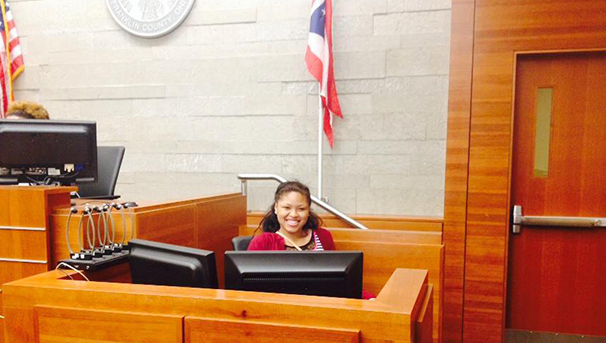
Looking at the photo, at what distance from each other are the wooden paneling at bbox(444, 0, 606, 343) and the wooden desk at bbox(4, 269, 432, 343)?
1749mm

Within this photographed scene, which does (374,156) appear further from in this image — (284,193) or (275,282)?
(275,282)

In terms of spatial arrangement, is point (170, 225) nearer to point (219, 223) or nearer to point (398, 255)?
point (219, 223)

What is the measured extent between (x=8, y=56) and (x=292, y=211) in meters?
3.07

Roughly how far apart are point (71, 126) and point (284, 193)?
3.37 ft

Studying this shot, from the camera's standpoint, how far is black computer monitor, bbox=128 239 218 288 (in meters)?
1.22

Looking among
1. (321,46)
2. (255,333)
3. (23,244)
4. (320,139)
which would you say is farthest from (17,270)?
(321,46)

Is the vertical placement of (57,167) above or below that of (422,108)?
below

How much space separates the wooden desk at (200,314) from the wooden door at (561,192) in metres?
1.97

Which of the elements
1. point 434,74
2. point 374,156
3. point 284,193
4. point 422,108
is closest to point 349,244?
point 284,193

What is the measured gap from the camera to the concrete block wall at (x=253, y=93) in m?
3.05

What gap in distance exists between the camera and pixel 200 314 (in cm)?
115

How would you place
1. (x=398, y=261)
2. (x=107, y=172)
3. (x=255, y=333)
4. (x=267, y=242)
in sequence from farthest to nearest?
(x=107, y=172) < (x=398, y=261) < (x=267, y=242) < (x=255, y=333)

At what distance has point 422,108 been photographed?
9.95 feet

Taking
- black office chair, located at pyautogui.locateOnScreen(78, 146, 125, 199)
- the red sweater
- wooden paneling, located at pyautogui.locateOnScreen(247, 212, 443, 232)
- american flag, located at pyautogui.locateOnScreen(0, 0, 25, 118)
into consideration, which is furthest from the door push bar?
american flag, located at pyautogui.locateOnScreen(0, 0, 25, 118)
